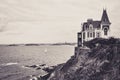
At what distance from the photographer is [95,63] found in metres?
33.4

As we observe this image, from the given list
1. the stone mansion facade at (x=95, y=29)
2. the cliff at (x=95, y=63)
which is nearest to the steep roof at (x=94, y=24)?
the stone mansion facade at (x=95, y=29)

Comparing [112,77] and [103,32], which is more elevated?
[103,32]

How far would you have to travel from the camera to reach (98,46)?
3656 cm

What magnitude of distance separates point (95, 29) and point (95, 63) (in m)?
8.77

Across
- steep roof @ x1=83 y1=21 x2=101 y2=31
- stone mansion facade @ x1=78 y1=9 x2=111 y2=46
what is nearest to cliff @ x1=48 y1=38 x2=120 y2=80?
stone mansion facade @ x1=78 y1=9 x2=111 y2=46

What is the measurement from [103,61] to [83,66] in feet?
12.9

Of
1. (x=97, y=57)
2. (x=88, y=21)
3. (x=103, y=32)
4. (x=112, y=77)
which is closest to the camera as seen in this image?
(x=112, y=77)

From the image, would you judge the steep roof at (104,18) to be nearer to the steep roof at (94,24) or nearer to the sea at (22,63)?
the steep roof at (94,24)

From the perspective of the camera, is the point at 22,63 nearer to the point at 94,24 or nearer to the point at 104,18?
the point at 94,24

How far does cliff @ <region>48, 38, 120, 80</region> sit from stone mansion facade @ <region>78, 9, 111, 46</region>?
6.82 feet

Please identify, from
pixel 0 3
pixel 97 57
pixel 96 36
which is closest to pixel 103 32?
pixel 96 36

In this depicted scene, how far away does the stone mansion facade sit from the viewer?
39.3 metres

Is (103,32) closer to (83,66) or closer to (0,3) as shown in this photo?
(83,66)

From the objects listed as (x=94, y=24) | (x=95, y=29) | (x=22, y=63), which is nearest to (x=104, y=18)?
A: (x=94, y=24)
